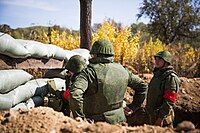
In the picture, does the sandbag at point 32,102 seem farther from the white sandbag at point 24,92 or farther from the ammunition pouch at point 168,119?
the ammunition pouch at point 168,119

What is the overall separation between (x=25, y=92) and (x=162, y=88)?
6.83 feet

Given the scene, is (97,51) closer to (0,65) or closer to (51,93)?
(0,65)

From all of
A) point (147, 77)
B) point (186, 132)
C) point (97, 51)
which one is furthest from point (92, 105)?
point (147, 77)

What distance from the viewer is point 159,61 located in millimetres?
5637

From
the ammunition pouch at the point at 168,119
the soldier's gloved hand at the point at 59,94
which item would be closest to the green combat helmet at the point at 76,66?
the soldier's gloved hand at the point at 59,94

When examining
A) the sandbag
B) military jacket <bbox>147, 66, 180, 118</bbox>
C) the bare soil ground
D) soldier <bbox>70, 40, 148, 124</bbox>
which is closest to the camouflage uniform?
the sandbag

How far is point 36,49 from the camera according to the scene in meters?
6.15

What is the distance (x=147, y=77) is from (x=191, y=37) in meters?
24.3

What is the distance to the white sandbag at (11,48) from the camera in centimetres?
492

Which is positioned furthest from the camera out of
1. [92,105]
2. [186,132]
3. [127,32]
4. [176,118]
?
[127,32]

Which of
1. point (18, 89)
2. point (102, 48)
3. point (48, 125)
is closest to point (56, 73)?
point (18, 89)

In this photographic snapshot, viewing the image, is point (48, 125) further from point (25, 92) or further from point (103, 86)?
Result: point (25, 92)

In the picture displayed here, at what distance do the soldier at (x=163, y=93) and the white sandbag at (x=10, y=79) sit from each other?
6.49 feet

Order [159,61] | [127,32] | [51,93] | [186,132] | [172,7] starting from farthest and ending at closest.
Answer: [172,7] → [127,32] → [51,93] → [159,61] → [186,132]
